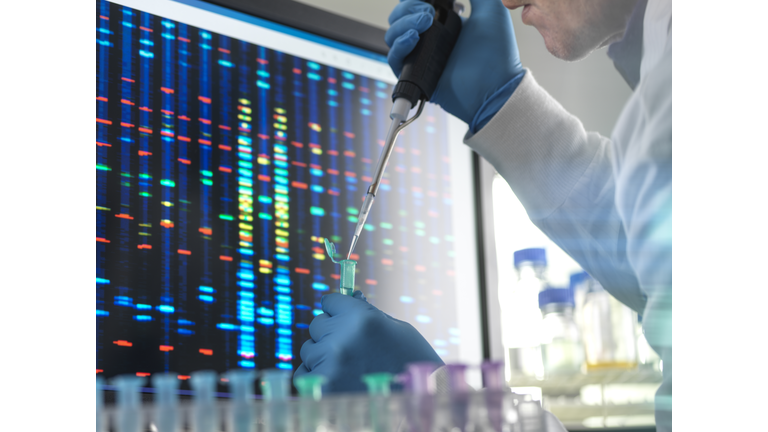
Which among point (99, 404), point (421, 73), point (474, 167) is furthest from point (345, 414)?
point (474, 167)

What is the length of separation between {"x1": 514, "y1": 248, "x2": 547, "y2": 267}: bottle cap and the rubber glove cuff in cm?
22

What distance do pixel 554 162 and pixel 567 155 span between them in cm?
2

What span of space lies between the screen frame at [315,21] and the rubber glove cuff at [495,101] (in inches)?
7.4

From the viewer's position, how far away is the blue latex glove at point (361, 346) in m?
0.56

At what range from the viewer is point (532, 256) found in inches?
32.9

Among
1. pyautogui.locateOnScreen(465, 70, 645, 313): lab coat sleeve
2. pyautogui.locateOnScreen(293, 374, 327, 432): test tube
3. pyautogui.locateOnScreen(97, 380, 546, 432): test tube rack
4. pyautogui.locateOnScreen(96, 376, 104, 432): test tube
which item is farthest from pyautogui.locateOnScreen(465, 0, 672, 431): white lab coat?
pyautogui.locateOnScreen(96, 376, 104, 432): test tube

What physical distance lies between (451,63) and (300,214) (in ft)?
0.94

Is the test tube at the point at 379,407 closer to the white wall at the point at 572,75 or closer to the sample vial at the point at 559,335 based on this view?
the sample vial at the point at 559,335

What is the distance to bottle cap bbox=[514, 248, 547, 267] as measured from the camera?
81 cm

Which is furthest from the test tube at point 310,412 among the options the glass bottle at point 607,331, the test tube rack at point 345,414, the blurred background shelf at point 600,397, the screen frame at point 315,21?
the screen frame at point 315,21

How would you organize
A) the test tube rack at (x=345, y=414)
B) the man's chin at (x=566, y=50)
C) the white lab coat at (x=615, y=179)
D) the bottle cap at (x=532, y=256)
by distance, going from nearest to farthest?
the test tube rack at (x=345, y=414)
the white lab coat at (x=615, y=179)
the man's chin at (x=566, y=50)
the bottle cap at (x=532, y=256)
